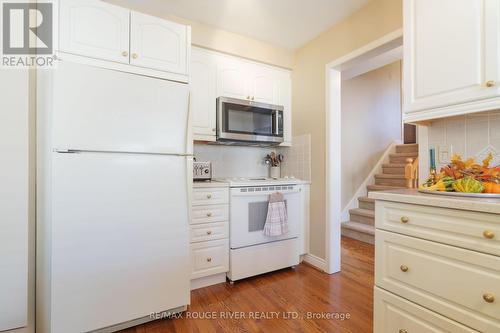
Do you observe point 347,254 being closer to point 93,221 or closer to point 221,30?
point 93,221

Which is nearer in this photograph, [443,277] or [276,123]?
[443,277]

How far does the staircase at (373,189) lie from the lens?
337cm

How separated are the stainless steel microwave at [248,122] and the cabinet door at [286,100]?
133 mm

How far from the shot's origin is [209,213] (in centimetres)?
206

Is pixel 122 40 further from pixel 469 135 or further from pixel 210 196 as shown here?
pixel 469 135

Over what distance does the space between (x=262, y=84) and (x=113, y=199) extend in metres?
1.89

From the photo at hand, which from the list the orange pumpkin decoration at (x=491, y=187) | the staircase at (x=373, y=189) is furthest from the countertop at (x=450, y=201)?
the staircase at (x=373, y=189)

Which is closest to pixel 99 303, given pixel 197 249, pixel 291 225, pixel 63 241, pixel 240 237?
pixel 63 241

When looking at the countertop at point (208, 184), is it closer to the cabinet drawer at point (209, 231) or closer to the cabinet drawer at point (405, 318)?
the cabinet drawer at point (209, 231)

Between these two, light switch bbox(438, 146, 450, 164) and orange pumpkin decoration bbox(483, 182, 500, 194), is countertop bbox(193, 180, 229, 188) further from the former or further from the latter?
orange pumpkin decoration bbox(483, 182, 500, 194)

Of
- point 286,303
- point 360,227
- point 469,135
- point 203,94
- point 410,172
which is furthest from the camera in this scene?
point 360,227

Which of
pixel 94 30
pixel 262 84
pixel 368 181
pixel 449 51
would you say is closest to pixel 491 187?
pixel 449 51

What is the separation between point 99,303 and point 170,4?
2.32 meters

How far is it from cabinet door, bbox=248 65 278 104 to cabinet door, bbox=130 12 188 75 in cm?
95
